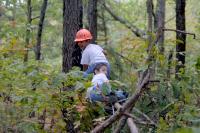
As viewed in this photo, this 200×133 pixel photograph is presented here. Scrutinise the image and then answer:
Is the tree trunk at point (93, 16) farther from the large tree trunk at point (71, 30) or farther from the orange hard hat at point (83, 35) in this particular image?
the orange hard hat at point (83, 35)

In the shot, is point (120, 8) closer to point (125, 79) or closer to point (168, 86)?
point (125, 79)

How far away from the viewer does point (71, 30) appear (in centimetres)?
754

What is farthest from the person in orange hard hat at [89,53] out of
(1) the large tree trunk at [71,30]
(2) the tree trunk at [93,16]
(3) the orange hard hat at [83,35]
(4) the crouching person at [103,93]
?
(2) the tree trunk at [93,16]

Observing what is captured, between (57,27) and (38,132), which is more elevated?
(57,27)

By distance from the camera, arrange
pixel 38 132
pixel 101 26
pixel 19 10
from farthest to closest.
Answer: pixel 19 10, pixel 101 26, pixel 38 132

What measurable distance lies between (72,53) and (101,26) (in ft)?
26.8

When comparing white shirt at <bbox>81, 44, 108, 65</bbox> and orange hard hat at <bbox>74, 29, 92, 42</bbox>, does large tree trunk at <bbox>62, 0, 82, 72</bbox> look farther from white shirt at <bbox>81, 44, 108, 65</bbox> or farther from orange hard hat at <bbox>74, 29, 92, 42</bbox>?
white shirt at <bbox>81, 44, 108, 65</bbox>

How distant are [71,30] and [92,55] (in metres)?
1.07

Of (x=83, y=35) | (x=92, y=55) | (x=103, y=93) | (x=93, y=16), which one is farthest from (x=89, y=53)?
(x=93, y=16)

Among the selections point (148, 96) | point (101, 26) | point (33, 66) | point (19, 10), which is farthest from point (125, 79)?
point (19, 10)

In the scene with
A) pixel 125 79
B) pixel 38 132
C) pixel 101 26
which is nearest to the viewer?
pixel 38 132

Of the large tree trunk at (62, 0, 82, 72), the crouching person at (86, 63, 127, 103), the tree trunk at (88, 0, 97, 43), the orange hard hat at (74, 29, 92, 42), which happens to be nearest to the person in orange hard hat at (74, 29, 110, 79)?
the orange hard hat at (74, 29, 92, 42)

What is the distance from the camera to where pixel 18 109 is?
594cm

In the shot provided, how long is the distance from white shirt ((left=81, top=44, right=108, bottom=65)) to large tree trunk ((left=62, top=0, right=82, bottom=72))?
0.62 meters
